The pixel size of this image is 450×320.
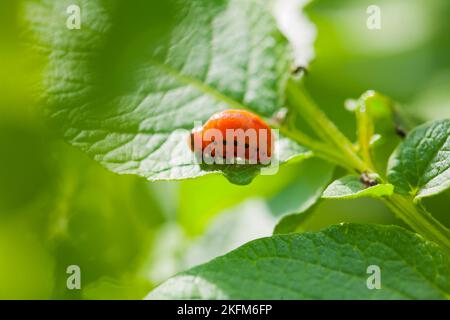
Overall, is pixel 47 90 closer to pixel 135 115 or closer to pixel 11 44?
pixel 135 115

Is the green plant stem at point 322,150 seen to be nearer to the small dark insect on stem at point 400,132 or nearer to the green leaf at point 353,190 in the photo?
the green leaf at point 353,190

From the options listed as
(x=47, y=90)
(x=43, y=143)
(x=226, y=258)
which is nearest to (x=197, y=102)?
(x=47, y=90)

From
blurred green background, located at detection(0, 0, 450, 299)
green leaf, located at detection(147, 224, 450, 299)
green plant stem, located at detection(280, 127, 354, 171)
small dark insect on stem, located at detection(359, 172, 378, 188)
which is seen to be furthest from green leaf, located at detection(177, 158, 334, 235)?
green leaf, located at detection(147, 224, 450, 299)

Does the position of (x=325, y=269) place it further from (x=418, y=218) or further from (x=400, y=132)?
(x=400, y=132)

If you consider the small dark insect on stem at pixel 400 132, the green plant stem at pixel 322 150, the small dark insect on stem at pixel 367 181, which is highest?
the small dark insect on stem at pixel 400 132

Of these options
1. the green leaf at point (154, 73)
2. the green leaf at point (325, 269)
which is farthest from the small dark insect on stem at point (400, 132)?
the green leaf at point (325, 269)

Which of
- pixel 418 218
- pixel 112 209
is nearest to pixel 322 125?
pixel 418 218
